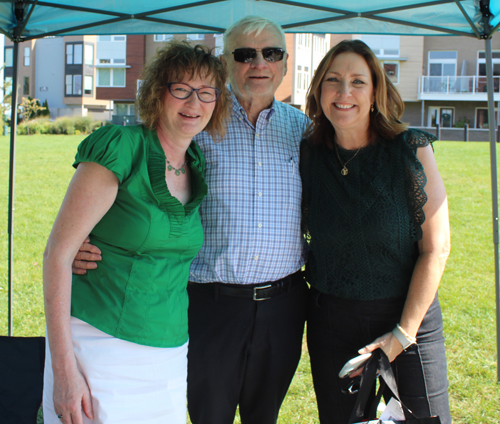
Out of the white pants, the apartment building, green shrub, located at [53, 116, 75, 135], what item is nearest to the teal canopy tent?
the white pants

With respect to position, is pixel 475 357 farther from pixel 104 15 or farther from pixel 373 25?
pixel 104 15

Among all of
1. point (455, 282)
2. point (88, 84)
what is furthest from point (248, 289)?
point (88, 84)

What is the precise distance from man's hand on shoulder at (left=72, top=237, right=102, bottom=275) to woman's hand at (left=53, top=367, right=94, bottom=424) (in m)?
0.38

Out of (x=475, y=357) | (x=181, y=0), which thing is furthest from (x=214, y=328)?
(x=475, y=357)

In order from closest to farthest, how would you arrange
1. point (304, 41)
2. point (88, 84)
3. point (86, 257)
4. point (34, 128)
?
1. point (86, 257)
2. point (34, 128)
3. point (304, 41)
4. point (88, 84)

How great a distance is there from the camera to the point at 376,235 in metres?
2.35

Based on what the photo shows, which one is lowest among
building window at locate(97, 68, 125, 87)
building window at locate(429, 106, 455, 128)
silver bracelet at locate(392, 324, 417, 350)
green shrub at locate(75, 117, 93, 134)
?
silver bracelet at locate(392, 324, 417, 350)

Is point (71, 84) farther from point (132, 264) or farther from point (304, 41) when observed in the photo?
point (132, 264)

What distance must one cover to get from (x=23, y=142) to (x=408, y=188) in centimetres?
2274

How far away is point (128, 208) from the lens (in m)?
1.96

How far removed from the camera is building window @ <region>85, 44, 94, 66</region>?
5138 cm

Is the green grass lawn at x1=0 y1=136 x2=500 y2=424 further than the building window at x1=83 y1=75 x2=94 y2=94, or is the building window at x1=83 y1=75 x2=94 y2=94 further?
the building window at x1=83 y1=75 x2=94 y2=94

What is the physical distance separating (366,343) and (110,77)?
145ft

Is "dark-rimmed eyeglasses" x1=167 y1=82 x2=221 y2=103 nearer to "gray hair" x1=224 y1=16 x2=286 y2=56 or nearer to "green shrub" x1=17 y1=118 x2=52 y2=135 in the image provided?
"gray hair" x1=224 y1=16 x2=286 y2=56
